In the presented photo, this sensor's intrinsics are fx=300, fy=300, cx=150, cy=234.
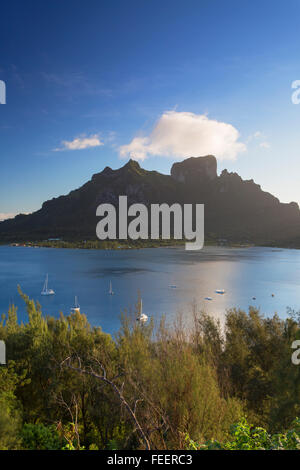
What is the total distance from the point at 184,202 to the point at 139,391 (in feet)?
468

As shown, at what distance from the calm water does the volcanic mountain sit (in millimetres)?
49291

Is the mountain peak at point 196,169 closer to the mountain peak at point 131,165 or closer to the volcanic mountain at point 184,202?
the volcanic mountain at point 184,202

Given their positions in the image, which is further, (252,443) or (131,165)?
(131,165)

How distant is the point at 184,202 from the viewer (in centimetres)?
14662

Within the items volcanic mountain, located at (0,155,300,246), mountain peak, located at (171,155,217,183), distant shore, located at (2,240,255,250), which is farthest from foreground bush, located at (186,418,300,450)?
mountain peak, located at (171,155,217,183)

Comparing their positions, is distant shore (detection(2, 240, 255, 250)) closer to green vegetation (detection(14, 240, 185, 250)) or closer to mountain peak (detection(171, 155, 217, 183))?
green vegetation (detection(14, 240, 185, 250))

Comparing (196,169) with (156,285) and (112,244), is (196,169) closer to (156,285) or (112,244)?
(112,244)

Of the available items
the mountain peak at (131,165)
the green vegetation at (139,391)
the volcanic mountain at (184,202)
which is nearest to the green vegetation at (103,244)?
the volcanic mountain at (184,202)

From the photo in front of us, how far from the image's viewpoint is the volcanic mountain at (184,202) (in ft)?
420

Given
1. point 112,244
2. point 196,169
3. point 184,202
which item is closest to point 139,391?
point 112,244

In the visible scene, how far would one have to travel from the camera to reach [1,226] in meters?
155

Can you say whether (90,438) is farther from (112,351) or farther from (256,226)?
(256,226)

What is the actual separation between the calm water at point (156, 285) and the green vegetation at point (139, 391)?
16.7 m

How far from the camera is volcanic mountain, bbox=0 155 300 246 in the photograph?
420 feet
